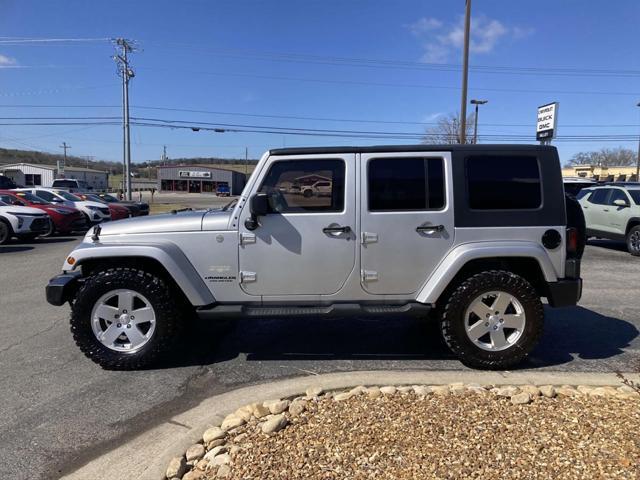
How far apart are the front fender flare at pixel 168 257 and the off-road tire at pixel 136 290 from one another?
0.56ft

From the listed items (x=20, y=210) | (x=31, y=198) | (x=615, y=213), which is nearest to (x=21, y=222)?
(x=20, y=210)

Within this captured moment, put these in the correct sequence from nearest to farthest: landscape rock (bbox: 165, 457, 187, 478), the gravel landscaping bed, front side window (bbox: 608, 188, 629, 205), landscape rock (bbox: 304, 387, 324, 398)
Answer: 1. the gravel landscaping bed
2. landscape rock (bbox: 165, 457, 187, 478)
3. landscape rock (bbox: 304, 387, 324, 398)
4. front side window (bbox: 608, 188, 629, 205)

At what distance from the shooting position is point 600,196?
1270cm

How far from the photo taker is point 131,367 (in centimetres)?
421

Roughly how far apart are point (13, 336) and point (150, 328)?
2.15 metres

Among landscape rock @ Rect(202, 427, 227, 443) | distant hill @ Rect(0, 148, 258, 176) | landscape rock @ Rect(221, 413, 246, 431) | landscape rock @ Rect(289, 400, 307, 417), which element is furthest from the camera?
distant hill @ Rect(0, 148, 258, 176)

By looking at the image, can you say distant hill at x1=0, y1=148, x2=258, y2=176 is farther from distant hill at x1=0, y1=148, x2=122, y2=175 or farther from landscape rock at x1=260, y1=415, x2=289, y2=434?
landscape rock at x1=260, y1=415, x2=289, y2=434

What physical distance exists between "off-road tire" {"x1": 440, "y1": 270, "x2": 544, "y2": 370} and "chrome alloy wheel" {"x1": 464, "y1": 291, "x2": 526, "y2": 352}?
0.04 meters

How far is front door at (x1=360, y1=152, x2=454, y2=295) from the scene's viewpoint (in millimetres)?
4125

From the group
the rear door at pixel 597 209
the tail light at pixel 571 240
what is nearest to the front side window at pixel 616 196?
the rear door at pixel 597 209

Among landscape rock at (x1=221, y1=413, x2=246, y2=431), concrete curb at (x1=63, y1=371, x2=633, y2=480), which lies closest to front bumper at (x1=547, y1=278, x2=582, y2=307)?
concrete curb at (x1=63, y1=371, x2=633, y2=480)

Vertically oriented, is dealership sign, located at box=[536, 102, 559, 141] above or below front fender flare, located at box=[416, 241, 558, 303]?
above

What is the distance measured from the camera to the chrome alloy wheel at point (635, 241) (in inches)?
444

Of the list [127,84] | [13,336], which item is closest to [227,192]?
[127,84]
